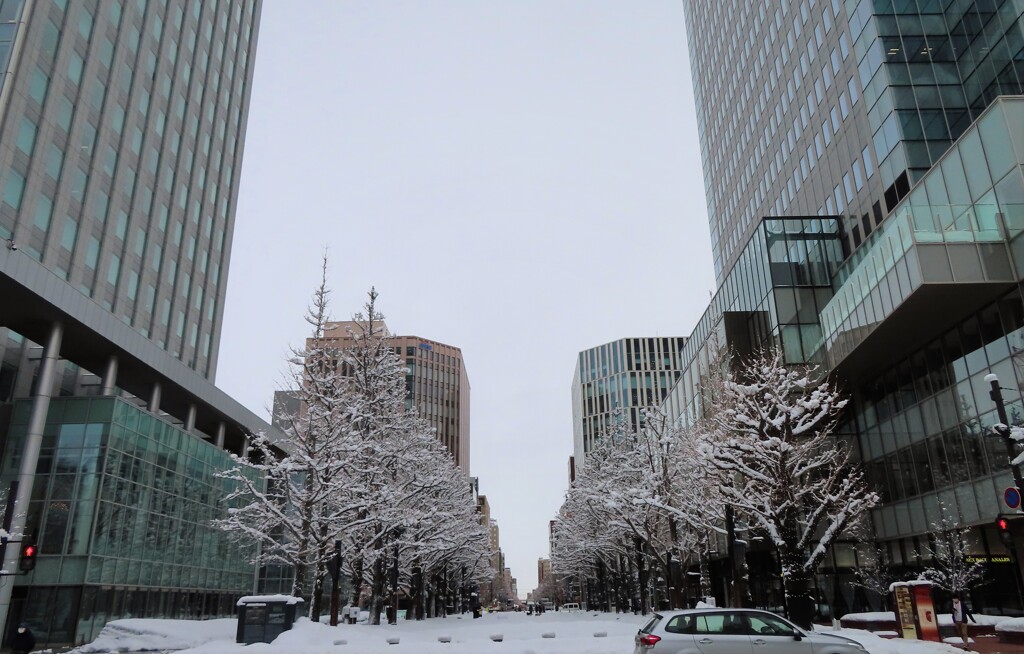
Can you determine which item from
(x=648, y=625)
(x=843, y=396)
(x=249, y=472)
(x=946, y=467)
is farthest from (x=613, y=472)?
(x=648, y=625)

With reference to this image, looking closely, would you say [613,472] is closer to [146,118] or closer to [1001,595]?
[1001,595]

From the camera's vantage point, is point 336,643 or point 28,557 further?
point 336,643

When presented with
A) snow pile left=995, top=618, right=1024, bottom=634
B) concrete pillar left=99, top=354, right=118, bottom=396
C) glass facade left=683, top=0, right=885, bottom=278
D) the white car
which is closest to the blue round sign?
the white car

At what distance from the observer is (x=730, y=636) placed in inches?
562

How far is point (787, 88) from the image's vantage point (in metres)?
50.7

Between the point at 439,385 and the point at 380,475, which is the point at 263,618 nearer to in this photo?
the point at 380,475

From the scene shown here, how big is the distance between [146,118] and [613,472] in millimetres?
38908

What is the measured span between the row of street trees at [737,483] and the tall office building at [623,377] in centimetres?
8001

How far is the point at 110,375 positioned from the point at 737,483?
3109 centimetres

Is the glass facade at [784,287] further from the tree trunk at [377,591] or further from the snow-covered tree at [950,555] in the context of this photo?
the tree trunk at [377,591]

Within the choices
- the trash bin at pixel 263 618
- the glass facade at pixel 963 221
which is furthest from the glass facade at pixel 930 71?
the trash bin at pixel 263 618

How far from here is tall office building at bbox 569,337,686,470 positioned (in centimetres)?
14100

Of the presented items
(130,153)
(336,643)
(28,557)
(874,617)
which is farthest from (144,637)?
(130,153)

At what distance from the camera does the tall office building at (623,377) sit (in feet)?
463
